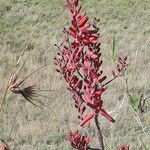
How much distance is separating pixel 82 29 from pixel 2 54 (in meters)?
13.5

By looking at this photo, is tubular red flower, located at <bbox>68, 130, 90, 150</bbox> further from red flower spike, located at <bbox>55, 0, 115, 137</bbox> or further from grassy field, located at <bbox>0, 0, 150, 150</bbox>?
grassy field, located at <bbox>0, 0, 150, 150</bbox>

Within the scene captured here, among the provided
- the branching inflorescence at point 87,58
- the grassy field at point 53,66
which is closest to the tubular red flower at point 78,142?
the branching inflorescence at point 87,58

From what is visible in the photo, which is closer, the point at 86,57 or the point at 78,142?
the point at 86,57

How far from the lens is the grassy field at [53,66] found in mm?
9148

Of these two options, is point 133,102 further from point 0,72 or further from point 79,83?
point 0,72

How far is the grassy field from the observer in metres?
9.15

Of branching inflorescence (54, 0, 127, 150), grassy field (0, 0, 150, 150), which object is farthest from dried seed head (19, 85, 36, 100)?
branching inflorescence (54, 0, 127, 150)

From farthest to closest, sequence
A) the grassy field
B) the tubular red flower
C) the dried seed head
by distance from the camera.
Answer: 1. the grassy field
2. the dried seed head
3. the tubular red flower

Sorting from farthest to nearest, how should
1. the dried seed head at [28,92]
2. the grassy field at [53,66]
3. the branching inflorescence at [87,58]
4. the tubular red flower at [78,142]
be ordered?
the grassy field at [53,66] → the dried seed head at [28,92] → the tubular red flower at [78,142] → the branching inflorescence at [87,58]

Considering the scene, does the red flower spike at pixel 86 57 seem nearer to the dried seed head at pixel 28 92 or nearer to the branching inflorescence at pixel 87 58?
Result: the branching inflorescence at pixel 87 58

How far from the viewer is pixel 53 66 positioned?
13656mm

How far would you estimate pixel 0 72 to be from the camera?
13.6m

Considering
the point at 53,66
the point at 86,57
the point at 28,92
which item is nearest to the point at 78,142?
the point at 86,57

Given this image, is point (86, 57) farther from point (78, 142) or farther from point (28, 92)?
point (28, 92)
